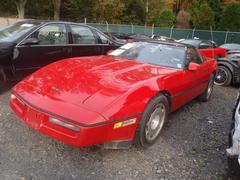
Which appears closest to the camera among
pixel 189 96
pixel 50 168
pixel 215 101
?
pixel 50 168

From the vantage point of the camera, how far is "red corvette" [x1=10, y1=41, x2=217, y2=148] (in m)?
2.85

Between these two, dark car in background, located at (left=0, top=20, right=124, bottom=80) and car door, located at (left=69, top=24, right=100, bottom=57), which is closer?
dark car in background, located at (left=0, top=20, right=124, bottom=80)

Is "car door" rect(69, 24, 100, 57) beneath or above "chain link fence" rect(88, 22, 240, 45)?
above

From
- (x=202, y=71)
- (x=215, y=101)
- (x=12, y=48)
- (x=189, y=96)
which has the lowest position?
(x=215, y=101)

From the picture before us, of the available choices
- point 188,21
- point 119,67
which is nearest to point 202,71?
point 119,67

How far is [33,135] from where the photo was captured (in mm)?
3598

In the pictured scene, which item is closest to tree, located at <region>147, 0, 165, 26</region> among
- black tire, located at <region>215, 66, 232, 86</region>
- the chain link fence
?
the chain link fence

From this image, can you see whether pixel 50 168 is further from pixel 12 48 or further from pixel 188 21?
pixel 188 21

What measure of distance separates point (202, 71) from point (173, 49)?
2.60ft

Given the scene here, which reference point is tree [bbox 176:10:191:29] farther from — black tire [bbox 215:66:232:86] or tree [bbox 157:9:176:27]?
black tire [bbox 215:66:232:86]

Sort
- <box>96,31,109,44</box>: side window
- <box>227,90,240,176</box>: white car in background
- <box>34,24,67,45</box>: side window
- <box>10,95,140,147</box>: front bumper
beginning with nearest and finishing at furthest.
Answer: <box>227,90,240,176</box>: white car in background, <box>10,95,140,147</box>: front bumper, <box>34,24,67,45</box>: side window, <box>96,31,109,44</box>: side window

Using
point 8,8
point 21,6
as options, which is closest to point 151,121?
point 21,6

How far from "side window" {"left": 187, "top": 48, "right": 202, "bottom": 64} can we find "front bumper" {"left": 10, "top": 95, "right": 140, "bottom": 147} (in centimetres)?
211

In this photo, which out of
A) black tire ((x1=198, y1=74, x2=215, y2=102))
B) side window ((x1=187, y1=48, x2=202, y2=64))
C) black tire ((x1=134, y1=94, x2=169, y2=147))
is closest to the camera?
black tire ((x1=134, y1=94, x2=169, y2=147))
